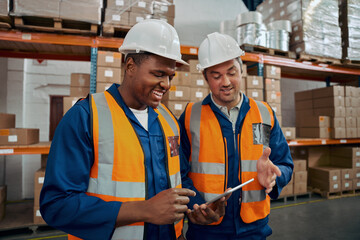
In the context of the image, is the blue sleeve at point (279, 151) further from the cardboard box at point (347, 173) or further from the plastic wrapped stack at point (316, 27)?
the cardboard box at point (347, 173)

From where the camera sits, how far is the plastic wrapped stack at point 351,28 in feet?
16.1

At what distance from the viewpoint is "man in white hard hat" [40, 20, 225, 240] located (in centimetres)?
86

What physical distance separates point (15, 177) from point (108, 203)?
5.03 meters

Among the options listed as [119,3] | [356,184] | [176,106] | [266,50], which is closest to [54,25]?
[119,3]

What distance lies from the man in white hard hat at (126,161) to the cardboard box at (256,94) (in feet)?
10.3

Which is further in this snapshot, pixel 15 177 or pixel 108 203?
pixel 15 177

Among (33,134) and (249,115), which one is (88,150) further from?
(33,134)

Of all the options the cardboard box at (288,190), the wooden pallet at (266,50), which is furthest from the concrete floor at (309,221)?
the wooden pallet at (266,50)

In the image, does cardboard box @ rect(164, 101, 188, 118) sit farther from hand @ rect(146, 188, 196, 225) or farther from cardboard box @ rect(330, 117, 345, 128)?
cardboard box @ rect(330, 117, 345, 128)

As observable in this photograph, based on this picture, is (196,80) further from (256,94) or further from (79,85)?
(79,85)

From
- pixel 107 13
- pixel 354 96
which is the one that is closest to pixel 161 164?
pixel 107 13

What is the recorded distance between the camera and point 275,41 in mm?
4520

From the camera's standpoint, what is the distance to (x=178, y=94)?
3.59m

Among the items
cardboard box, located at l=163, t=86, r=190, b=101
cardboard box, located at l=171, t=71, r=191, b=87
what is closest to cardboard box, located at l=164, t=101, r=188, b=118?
Result: cardboard box, located at l=163, t=86, r=190, b=101
